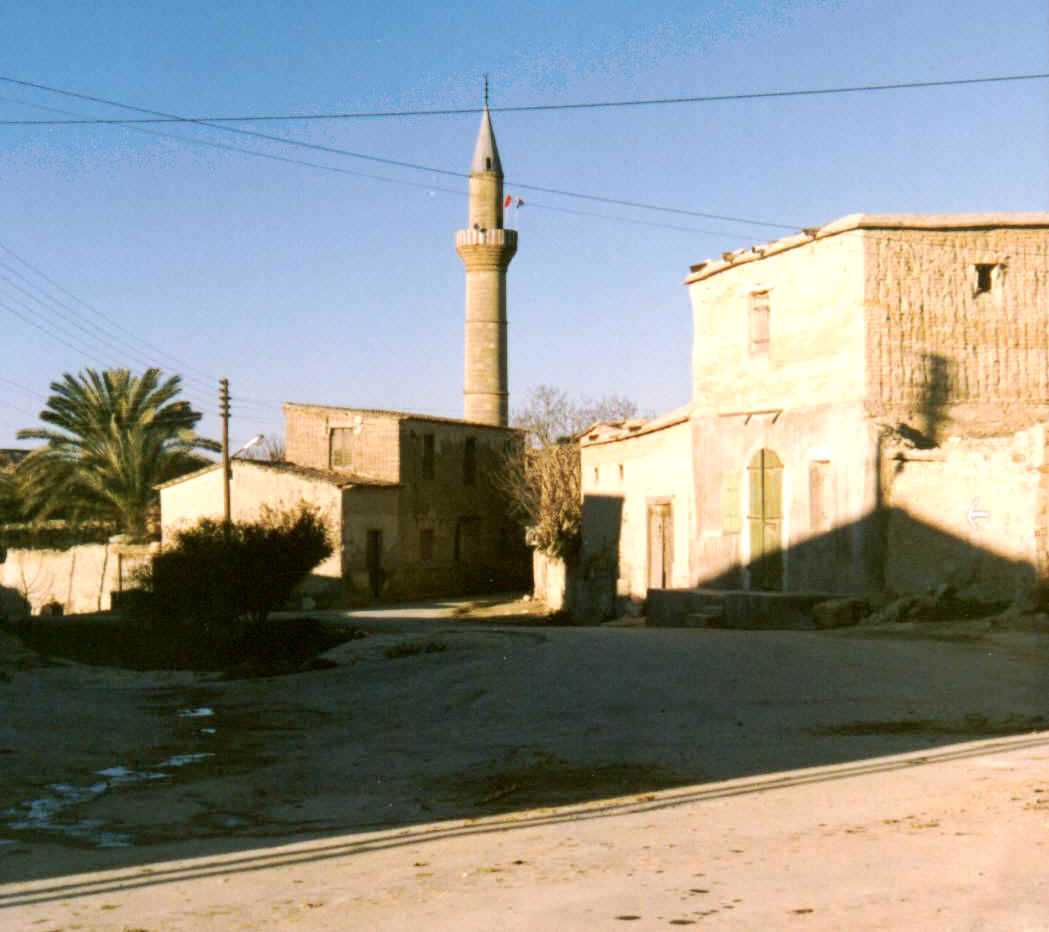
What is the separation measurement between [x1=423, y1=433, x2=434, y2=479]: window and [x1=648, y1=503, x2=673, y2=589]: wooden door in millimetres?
13406

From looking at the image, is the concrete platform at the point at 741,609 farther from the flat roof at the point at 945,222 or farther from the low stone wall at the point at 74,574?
the low stone wall at the point at 74,574

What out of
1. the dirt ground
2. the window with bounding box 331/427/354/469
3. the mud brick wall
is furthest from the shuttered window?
the window with bounding box 331/427/354/469

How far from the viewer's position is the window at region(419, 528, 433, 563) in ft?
132

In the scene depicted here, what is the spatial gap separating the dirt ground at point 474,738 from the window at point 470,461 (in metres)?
25.6

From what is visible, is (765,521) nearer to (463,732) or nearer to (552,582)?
(552,582)

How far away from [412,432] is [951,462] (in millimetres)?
22595

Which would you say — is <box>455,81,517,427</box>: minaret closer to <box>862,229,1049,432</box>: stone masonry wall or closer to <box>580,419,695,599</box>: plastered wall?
<box>580,419,695,599</box>: plastered wall

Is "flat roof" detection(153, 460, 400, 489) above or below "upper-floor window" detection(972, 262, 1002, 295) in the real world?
below

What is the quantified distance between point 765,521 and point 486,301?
30508 mm

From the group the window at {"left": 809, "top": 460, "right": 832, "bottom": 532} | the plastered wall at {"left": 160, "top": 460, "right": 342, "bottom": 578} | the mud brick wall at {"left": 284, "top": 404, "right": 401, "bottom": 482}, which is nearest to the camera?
the window at {"left": 809, "top": 460, "right": 832, "bottom": 532}

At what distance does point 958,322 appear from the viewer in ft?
69.6

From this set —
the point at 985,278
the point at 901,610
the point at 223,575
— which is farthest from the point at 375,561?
the point at 901,610

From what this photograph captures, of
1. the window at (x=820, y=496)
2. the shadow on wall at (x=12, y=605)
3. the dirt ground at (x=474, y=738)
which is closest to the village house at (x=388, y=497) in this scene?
the shadow on wall at (x=12, y=605)

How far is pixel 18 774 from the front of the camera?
405 inches
